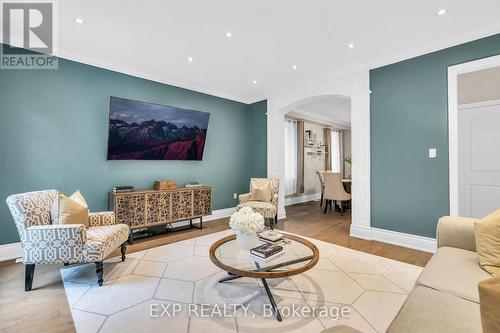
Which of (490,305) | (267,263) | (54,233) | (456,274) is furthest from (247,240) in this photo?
(54,233)

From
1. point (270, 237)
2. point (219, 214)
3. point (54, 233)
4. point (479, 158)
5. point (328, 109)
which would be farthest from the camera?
point (328, 109)

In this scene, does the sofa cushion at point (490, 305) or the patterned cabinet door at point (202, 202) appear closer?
the sofa cushion at point (490, 305)

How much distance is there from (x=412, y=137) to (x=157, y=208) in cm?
384

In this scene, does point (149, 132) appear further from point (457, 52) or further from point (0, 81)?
point (457, 52)

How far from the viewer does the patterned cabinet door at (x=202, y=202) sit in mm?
4047

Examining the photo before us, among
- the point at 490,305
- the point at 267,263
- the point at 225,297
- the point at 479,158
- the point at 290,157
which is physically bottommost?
the point at 225,297

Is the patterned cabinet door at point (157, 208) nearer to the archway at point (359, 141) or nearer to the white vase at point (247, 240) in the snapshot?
the white vase at point (247, 240)

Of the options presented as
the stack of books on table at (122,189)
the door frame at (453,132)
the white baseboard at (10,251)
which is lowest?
the white baseboard at (10,251)

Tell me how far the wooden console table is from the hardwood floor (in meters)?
0.28

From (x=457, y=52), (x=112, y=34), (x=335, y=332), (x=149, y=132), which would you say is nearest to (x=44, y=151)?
(x=149, y=132)

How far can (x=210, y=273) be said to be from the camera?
2389mm

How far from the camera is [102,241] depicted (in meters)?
2.18

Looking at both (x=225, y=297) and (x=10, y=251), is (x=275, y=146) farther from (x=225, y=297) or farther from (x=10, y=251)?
(x=10, y=251)

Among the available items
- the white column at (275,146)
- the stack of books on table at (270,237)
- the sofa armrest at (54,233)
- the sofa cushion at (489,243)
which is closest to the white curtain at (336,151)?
the white column at (275,146)
